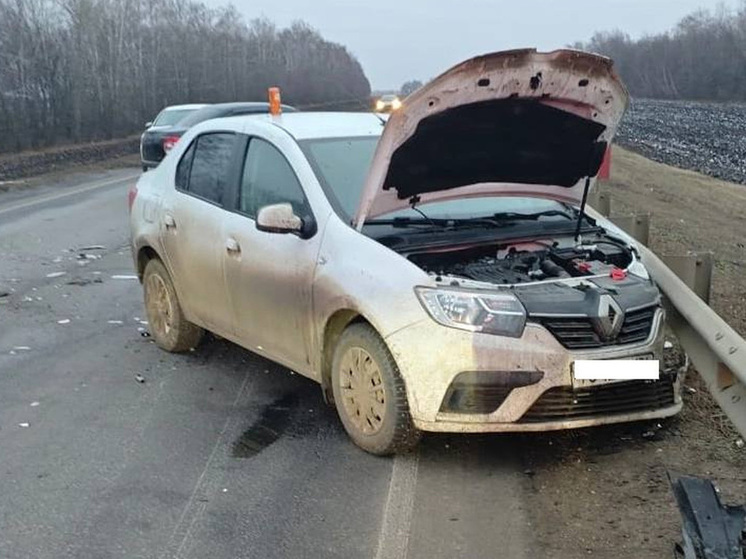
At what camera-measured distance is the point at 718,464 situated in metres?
4.33

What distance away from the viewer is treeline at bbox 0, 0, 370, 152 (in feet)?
105

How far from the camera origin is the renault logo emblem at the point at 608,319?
423cm

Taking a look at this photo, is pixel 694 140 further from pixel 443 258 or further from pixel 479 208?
pixel 443 258

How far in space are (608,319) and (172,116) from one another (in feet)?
56.8

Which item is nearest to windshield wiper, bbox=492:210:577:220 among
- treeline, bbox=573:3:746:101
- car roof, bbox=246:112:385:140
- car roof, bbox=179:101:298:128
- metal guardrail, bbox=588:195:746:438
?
metal guardrail, bbox=588:195:746:438

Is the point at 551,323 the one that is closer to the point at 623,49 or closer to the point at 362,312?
the point at 362,312

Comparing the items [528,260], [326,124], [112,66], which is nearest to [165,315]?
[326,124]

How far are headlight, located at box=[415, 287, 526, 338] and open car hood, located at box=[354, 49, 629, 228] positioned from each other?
72cm

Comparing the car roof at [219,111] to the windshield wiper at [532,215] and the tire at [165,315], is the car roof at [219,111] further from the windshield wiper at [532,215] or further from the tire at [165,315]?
the windshield wiper at [532,215]

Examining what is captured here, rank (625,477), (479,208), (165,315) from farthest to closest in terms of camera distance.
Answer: (165,315), (479,208), (625,477)

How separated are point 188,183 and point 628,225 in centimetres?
343

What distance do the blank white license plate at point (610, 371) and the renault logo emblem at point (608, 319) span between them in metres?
0.13

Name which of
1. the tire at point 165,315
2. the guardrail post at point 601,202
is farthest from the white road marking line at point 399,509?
the guardrail post at point 601,202

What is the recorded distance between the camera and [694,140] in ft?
146
